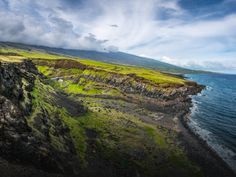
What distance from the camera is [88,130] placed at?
222 feet

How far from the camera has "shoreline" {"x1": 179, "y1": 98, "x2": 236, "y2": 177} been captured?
Answer: 52.2m

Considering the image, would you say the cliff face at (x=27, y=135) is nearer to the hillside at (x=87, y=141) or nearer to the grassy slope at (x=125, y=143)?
the hillside at (x=87, y=141)

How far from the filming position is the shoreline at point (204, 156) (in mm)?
52219

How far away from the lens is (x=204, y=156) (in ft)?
194

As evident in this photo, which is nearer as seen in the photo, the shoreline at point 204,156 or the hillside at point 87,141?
the hillside at point 87,141

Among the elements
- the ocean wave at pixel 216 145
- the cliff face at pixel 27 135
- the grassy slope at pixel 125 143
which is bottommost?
the grassy slope at pixel 125 143

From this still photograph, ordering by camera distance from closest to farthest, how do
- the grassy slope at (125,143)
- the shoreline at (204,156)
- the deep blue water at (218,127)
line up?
the grassy slope at (125,143)
the shoreline at (204,156)
the deep blue water at (218,127)

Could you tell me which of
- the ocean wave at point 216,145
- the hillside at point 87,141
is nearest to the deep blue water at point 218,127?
the ocean wave at point 216,145

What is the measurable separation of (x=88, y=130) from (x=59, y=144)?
17.7m

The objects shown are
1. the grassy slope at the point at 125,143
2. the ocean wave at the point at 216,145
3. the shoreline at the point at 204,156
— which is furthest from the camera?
the ocean wave at the point at 216,145

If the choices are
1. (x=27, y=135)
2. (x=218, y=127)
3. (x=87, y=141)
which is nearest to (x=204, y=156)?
(x=218, y=127)

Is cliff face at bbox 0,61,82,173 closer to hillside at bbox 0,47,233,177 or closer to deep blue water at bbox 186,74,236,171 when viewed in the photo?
hillside at bbox 0,47,233,177

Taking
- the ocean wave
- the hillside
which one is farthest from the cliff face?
the ocean wave

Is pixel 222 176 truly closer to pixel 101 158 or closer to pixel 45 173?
pixel 101 158
